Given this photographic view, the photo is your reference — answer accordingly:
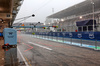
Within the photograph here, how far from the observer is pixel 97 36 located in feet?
63.0

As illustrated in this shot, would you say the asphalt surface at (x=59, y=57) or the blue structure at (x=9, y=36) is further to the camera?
the blue structure at (x=9, y=36)

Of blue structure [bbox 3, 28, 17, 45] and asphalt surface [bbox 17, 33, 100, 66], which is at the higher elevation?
blue structure [bbox 3, 28, 17, 45]

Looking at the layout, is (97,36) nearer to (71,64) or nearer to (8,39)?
(71,64)

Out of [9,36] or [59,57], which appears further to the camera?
[9,36]

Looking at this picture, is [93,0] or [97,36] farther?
[93,0]

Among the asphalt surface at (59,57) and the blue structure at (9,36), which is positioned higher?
the blue structure at (9,36)

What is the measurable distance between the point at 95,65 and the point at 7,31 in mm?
13534

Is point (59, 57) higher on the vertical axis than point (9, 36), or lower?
lower

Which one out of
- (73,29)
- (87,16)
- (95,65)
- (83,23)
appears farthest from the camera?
(87,16)

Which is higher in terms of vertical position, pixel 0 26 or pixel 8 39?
pixel 0 26

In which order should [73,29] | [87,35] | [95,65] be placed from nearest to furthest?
[95,65] → [87,35] → [73,29]

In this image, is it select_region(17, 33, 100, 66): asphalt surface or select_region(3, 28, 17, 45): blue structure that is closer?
select_region(17, 33, 100, 66): asphalt surface

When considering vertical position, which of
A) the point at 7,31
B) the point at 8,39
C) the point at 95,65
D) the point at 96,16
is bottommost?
the point at 95,65

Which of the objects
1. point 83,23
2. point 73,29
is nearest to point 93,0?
point 83,23
